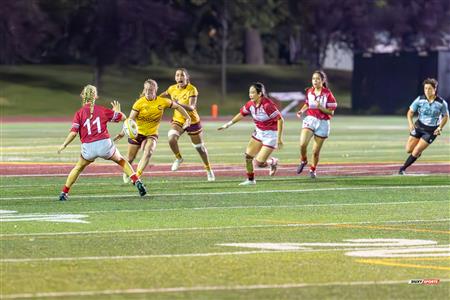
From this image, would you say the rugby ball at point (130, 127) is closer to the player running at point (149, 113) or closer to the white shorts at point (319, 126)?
the player running at point (149, 113)

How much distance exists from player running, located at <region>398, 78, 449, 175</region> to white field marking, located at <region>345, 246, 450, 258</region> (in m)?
11.5

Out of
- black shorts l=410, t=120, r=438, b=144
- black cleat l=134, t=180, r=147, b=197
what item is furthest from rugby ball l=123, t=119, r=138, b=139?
black shorts l=410, t=120, r=438, b=144

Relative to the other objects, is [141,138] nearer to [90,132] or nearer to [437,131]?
[90,132]

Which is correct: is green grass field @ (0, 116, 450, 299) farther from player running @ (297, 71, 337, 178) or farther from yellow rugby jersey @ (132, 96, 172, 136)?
yellow rugby jersey @ (132, 96, 172, 136)

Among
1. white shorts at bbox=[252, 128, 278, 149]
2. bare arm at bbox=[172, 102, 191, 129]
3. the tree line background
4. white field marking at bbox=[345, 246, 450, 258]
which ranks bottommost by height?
the tree line background

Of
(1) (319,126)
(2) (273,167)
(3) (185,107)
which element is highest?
Answer: (3) (185,107)

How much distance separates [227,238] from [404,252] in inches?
81.2

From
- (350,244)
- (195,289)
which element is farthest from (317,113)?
(195,289)

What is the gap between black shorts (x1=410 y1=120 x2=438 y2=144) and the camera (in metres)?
25.7

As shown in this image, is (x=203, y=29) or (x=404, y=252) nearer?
(x=404, y=252)

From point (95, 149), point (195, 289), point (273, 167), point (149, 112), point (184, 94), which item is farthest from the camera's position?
point (273, 167)

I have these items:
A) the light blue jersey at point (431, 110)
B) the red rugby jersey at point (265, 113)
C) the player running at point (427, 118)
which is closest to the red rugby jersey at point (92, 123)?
the red rugby jersey at point (265, 113)

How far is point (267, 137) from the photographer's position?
2420 cm

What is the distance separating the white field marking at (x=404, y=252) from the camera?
1364 cm
